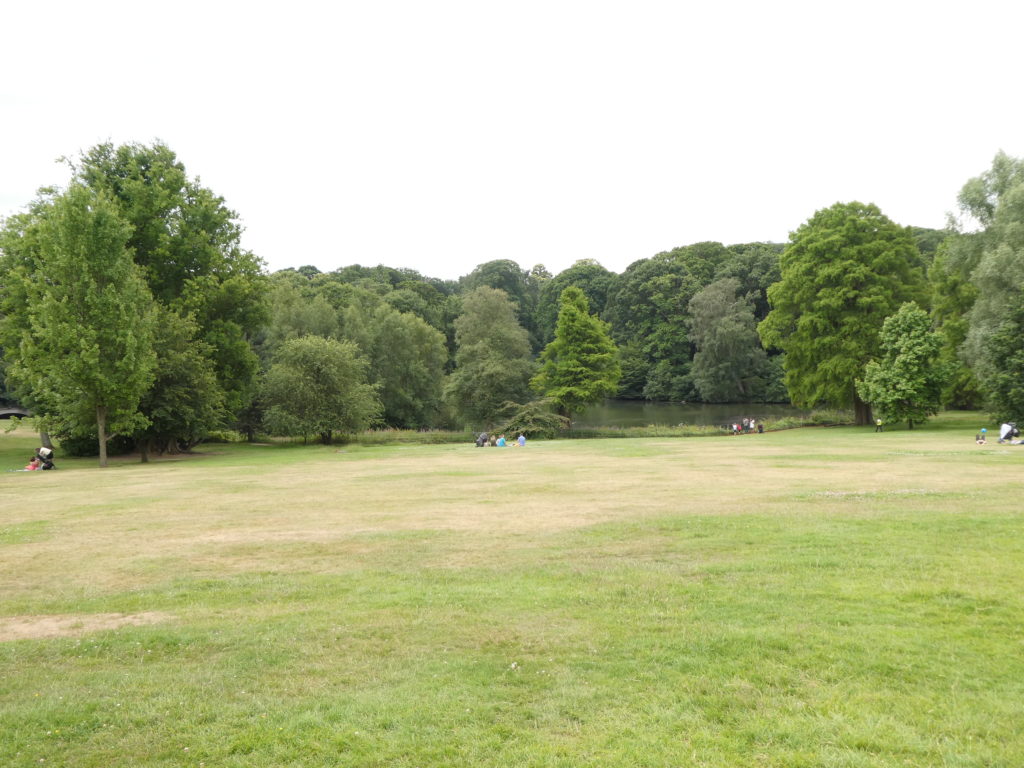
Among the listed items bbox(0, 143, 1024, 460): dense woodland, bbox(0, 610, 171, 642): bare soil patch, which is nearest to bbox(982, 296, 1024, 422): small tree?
bbox(0, 143, 1024, 460): dense woodland

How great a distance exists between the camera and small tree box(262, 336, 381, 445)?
144ft

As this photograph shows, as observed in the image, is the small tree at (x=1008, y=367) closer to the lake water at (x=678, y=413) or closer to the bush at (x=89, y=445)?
the lake water at (x=678, y=413)

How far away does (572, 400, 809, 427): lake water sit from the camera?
207 feet

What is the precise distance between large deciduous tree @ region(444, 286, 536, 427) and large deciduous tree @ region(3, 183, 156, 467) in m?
24.3

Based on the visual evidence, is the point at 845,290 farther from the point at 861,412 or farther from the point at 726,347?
the point at 726,347

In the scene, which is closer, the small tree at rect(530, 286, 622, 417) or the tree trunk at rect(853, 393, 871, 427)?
the tree trunk at rect(853, 393, 871, 427)

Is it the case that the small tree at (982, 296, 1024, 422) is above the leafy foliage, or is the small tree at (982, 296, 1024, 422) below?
above

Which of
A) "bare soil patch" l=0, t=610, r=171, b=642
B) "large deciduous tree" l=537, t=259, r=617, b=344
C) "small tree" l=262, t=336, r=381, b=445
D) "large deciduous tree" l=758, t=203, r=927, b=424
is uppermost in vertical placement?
"large deciduous tree" l=537, t=259, r=617, b=344

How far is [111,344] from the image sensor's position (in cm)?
3225

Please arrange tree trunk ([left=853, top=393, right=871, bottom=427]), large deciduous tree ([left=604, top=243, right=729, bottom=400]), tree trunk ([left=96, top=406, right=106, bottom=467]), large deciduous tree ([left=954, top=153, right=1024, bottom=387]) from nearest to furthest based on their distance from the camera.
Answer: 1. tree trunk ([left=96, top=406, right=106, bottom=467])
2. large deciduous tree ([left=954, top=153, right=1024, bottom=387])
3. tree trunk ([left=853, top=393, right=871, bottom=427])
4. large deciduous tree ([left=604, top=243, right=729, bottom=400])

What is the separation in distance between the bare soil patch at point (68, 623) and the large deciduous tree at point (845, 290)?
44.2m

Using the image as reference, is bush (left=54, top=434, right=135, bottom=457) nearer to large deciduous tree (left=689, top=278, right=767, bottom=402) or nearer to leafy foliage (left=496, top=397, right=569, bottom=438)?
leafy foliage (left=496, top=397, right=569, bottom=438)

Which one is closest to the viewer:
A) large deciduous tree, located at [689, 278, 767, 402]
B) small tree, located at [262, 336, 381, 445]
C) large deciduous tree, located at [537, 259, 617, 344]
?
small tree, located at [262, 336, 381, 445]

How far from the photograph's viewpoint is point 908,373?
38125 mm
